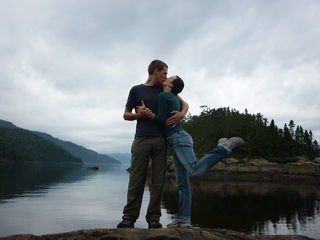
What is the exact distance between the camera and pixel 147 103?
3.89 metres

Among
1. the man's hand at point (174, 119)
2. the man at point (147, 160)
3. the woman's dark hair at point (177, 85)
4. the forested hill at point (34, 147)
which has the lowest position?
the man at point (147, 160)

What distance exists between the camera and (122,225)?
11.5ft

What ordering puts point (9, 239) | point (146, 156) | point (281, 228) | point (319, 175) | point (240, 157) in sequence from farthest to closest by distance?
point (240, 157) → point (319, 175) → point (281, 228) → point (146, 156) → point (9, 239)

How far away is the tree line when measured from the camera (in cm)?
5716

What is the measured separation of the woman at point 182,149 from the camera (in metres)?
3.30

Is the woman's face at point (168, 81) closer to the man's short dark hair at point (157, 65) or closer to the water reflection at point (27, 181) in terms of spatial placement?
the man's short dark hair at point (157, 65)

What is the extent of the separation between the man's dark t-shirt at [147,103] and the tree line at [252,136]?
1745 inches

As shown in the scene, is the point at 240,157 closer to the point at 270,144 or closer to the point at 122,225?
the point at 270,144

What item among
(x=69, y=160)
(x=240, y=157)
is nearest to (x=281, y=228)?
(x=240, y=157)

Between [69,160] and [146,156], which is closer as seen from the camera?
[146,156]

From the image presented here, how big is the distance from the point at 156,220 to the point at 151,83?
2261 mm

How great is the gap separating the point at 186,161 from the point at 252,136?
2521 inches

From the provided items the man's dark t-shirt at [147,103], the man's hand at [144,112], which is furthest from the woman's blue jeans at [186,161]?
the man's hand at [144,112]

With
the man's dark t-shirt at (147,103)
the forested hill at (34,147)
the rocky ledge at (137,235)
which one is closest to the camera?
the rocky ledge at (137,235)
